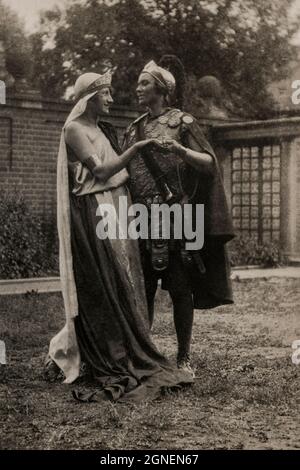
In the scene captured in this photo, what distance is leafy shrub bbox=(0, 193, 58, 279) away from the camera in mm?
10789

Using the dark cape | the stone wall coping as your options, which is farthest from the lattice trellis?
the dark cape

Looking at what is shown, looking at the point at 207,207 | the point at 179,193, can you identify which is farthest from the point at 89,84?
the point at 207,207

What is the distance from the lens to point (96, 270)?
16.0 ft

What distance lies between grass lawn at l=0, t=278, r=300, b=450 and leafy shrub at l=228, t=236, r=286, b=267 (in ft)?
20.4

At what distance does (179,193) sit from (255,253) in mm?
8856

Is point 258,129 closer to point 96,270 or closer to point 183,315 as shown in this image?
point 183,315

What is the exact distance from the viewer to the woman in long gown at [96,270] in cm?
488

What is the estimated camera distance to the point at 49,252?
1166 centimetres

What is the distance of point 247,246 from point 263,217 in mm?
960

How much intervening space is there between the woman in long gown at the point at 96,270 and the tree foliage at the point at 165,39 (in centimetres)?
1065

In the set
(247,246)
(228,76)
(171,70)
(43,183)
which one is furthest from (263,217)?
(171,70)

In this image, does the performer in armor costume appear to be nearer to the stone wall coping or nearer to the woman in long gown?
the woman in long gown
